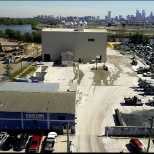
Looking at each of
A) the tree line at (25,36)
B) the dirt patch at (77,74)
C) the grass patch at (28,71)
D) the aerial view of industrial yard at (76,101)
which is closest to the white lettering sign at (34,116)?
the aerial view of industrial yard at (76,101)

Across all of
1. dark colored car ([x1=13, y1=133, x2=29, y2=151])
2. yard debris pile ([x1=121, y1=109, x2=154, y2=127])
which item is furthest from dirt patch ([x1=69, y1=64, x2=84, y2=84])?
dark colored car ([x1=13, y1=133, x2=29, y2=151])

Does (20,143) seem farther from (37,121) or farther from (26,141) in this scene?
(37,121)

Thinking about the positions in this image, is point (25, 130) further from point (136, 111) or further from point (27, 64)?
point (27, 64)

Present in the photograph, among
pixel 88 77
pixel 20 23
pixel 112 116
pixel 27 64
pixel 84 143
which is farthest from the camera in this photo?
pixel 20 23

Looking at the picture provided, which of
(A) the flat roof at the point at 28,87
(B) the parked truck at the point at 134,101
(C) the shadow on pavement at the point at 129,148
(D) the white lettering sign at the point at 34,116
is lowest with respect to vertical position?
(C) the shadow on pavement at the point at 129,148

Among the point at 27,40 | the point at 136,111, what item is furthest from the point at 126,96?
the point at 27,40

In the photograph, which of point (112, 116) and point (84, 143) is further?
point (112, 116)

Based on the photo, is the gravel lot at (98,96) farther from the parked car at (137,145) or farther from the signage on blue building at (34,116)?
the signage on blue building at (34,116)

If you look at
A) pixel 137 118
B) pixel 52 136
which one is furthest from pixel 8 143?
pixel 137 118

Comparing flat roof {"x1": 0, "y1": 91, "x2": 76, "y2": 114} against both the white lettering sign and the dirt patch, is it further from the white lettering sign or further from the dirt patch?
the dirt patch
